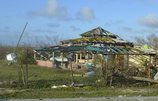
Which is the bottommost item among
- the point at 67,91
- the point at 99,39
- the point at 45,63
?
the point at 67,91

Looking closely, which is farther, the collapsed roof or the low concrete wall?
the low concrete wall

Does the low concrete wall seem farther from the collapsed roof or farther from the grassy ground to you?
the grassy ground

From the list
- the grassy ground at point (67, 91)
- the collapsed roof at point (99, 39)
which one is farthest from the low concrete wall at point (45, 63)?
the grassy ground at point (67, 91)

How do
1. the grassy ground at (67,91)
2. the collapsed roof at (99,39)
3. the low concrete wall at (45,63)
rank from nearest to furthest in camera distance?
the grassy ground at (67,91) → the collapsed roof at (99,39) → the low concrete wall at (45,63)

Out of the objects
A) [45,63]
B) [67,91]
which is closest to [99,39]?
[45,63]

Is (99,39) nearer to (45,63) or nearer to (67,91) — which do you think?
(45,63)

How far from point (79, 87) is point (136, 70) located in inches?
229

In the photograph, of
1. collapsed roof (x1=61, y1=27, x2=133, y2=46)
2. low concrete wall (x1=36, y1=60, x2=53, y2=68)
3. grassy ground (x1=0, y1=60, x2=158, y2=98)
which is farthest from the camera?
low concrete wall (x1=36, y1=60, x2=53, y2=68)

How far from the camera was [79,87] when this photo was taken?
785 inches

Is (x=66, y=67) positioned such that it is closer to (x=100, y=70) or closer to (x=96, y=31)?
(x=96, y=31)

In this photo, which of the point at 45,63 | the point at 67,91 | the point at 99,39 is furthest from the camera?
the point at 45,63

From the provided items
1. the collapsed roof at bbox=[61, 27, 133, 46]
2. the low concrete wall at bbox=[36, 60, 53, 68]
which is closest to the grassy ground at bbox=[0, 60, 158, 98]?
the collapsed roof at bbox=[61, 27, 133, 46]

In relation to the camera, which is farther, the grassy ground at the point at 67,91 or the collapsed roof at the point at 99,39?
the collapsed roof at the point at 99,39

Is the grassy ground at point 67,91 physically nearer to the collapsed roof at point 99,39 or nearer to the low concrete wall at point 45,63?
the collapsed roof at point 99,39
